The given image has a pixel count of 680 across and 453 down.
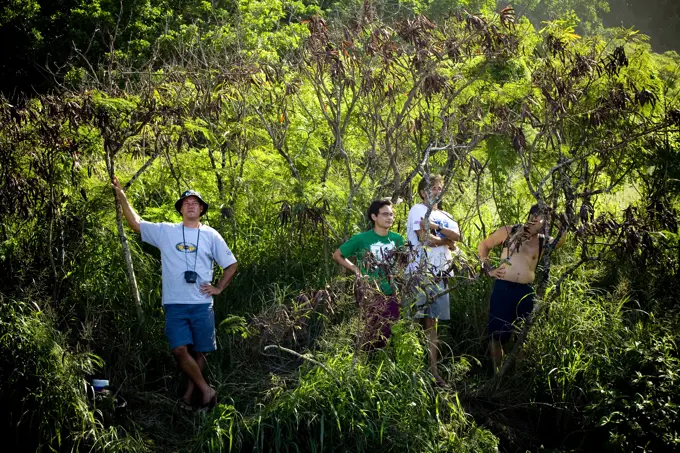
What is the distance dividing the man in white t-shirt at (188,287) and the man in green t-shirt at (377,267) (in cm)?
106

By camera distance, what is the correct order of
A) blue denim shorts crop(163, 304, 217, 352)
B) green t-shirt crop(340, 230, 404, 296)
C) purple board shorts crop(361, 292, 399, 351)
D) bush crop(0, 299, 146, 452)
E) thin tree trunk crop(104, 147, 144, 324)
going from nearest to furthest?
bush crop(0, 299, 146, 452)
purple board shorts crop(361, 292, 399, 351)
blue denim shorts crop(163, 304, 217, 352)
green t-shirt crop(340, 230, 404, 296)
thin tree trunk crop(104, 147, 144, 324)

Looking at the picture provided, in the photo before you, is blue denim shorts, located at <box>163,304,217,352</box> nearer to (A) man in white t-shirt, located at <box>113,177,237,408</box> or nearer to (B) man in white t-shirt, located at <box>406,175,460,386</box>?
(A) man in white t-shirt, located at <box>113,177,237,408</box>

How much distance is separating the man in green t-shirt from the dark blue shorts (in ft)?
2.84

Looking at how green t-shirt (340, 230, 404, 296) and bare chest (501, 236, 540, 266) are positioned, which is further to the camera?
bare chest (501, 236, 540, 266)

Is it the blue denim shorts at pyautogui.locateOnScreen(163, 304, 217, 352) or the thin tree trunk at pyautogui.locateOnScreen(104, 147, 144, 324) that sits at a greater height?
the thin tree trunk at pyautogui.locateOnScreen(104, 147, 144, 324)

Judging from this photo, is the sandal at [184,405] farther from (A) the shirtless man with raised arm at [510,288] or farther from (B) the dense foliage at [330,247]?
(A) the shirtless man with raised arm at [510,288]

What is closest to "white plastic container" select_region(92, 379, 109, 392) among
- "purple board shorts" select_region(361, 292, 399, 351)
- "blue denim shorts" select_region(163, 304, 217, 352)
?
"blue denim shorts" select_region(163, 304, 217, 352)

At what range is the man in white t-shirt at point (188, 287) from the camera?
6109 mm

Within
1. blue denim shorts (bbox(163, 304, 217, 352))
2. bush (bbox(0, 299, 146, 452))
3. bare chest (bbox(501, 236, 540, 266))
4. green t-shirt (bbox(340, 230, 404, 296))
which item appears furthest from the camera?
bare chest (bbox(501, 236, 540, 266))

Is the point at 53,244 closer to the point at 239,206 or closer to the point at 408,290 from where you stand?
the point at 239,206

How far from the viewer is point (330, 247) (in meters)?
7.67

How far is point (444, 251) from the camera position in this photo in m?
6.57

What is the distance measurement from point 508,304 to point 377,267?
127cm

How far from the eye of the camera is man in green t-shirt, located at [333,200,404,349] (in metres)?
5.89
